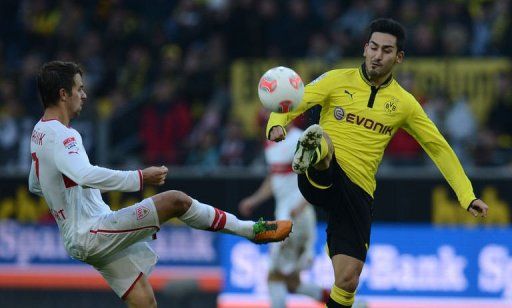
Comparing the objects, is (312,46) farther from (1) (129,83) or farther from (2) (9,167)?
(2) (9,167)

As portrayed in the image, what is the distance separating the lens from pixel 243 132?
47.2 ft

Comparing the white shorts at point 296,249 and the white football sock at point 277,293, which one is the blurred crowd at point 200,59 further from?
the white football sock at point 277,293

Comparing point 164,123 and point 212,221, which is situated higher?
point 212,221

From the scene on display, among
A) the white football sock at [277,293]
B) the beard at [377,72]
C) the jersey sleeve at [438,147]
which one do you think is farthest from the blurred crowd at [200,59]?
the beard at [377,72]

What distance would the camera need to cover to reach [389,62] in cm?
800

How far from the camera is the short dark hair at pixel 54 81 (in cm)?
757

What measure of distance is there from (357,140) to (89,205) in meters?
1.89

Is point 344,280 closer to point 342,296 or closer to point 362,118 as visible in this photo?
point 342,296

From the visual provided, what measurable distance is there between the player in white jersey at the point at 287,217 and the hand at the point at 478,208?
135 inches

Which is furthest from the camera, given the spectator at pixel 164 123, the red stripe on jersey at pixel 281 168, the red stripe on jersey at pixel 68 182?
the spectator at pixel 164 123

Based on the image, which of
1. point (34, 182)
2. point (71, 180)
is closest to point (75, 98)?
point (71, 180)

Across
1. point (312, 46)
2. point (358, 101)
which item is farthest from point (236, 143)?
point (358, 101)

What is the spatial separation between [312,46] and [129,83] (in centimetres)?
252

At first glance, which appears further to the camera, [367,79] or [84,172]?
[367,79]
